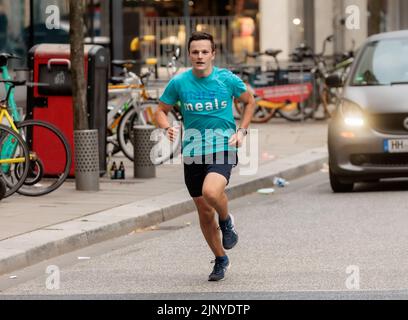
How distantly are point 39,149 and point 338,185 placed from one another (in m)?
3.19

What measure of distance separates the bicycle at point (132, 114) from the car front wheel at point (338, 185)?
2366 millimetres

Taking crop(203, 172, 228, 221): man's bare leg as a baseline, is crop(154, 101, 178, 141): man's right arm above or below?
above

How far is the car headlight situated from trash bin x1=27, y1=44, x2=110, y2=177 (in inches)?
105

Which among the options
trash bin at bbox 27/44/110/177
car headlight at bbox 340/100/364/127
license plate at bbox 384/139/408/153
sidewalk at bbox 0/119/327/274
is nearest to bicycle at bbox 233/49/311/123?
sidewalk at bbox 0/119/327/274

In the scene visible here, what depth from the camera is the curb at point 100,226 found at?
10016mm

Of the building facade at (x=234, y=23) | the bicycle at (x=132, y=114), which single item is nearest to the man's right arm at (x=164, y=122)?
the bicycle at (x=132, y=114)

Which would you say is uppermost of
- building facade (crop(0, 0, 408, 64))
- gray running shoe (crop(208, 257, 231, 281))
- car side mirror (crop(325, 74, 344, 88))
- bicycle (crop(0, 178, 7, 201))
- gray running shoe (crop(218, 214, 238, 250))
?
building facade (crop(0, 0, 408, 64))

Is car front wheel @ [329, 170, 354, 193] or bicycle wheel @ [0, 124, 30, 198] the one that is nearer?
bicycle wheel @ [0, 124, 30, 198]

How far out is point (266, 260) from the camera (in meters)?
10.0

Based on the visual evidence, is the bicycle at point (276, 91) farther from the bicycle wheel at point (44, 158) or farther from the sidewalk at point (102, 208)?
the bicycle wheel at point (44, 158)

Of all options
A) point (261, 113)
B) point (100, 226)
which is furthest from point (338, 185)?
point (261, 113)

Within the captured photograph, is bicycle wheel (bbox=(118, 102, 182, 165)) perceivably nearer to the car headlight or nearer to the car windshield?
the car windshield

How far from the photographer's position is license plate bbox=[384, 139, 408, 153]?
14.0m
